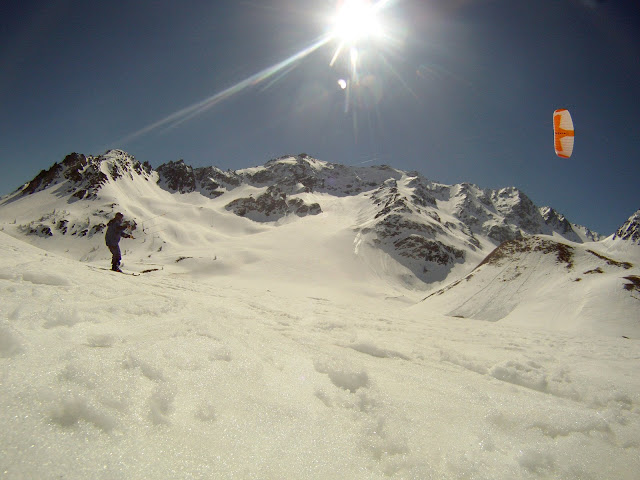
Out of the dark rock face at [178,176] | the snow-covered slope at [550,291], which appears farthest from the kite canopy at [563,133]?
the dark rock face at [178,176]

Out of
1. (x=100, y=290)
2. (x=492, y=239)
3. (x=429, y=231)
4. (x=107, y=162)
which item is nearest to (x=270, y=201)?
(x=107, y=162)

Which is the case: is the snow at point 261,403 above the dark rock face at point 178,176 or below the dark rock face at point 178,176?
below

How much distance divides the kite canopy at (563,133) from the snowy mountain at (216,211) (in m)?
41.3

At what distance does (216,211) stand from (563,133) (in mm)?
82767

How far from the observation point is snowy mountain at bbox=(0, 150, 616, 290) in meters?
54.2

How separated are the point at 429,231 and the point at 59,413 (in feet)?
261

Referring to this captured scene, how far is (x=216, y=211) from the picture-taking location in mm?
83938

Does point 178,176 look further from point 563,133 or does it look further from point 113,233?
point 563,133

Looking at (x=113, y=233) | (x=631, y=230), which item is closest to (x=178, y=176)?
(x=113, y=233)

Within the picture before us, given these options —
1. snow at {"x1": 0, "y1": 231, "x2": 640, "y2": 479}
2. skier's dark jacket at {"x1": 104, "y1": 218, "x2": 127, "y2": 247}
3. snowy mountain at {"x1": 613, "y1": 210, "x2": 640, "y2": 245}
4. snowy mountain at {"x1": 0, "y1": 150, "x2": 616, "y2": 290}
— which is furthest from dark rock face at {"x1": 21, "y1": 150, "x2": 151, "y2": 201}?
snowy mountain at {"x1": 613, "y1": 210, "x2": 640, "y2": 245}

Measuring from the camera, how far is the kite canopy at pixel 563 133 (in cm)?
1172

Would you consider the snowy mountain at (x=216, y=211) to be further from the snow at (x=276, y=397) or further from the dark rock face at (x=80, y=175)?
the snow at (x=276, y=397)

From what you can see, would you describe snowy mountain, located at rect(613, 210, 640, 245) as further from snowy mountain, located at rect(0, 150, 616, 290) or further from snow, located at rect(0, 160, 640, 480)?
snow, located at rect(0, 160, 640, 480)

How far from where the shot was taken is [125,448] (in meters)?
1.66
